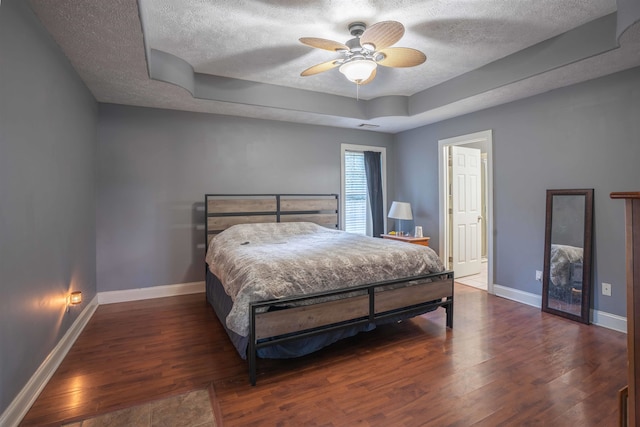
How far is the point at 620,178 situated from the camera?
3004mm

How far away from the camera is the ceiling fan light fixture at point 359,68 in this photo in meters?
2.52

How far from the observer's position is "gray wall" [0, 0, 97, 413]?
1.71 m

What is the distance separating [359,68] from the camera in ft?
8.38

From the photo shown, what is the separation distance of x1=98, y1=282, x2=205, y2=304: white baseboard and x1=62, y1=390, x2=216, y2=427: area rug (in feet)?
7.68

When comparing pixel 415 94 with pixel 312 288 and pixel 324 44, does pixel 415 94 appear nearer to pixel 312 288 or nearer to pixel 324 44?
pixel 324 44

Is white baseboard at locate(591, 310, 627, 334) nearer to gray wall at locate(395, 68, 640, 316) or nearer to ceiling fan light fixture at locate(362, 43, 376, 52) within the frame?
gray wall at locate(395, 68, 640, 316)

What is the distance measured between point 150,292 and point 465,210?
4692 mm

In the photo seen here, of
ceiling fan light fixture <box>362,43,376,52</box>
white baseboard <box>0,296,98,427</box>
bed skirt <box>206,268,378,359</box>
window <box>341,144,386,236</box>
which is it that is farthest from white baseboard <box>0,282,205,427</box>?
ceiling fan light fixture <box>362,43,376,52</box>

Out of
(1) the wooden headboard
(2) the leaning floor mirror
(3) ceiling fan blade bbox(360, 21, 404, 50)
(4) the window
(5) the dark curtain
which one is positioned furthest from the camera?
(5) the dark curtain

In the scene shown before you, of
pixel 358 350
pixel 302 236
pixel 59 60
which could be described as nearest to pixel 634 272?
pixel 358 350

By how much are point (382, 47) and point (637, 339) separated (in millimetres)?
2193

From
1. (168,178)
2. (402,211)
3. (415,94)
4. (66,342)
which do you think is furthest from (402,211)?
(66,342)

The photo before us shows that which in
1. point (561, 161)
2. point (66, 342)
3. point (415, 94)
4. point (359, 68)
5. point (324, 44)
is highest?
point (415, 94)

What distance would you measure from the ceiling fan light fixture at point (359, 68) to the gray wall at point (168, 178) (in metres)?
2.24
